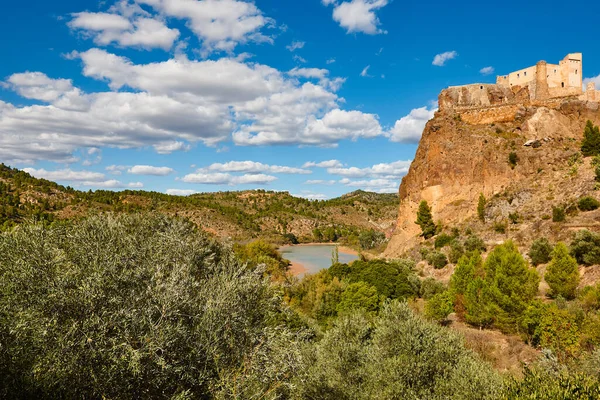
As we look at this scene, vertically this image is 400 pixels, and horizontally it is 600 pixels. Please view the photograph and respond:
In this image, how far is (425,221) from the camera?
5297 cm

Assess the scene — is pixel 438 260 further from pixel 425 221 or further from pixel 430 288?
pixel 425 221

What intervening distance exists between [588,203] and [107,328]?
44.1 metres

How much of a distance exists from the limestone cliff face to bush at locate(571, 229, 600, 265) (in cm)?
868

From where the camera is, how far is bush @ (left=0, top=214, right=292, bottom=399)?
8.23m

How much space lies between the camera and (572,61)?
2084 inches

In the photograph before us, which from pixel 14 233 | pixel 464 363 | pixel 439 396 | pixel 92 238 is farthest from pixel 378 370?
pixel 14 233

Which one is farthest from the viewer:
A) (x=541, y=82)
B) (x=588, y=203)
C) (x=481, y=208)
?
(x=541, y=82)

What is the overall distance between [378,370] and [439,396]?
2.17 meters

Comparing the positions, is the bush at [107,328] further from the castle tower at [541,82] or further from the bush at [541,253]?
the castle tower at [541,82]

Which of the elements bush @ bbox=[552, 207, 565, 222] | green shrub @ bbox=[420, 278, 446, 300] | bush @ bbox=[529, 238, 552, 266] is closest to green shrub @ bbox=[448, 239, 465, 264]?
green shrub @ bbox=[420, 278, 446, 300]

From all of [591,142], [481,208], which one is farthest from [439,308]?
[591,142]

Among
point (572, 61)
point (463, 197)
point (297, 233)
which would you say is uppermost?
point (572, 61)

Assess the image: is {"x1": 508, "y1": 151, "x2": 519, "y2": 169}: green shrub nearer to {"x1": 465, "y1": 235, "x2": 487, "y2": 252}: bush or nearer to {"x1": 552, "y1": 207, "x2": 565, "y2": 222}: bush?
{"x1": 552, "y1": 207, "x2": 565, "y2": 222}: bush

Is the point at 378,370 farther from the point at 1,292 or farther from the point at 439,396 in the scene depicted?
the point at 1,292
